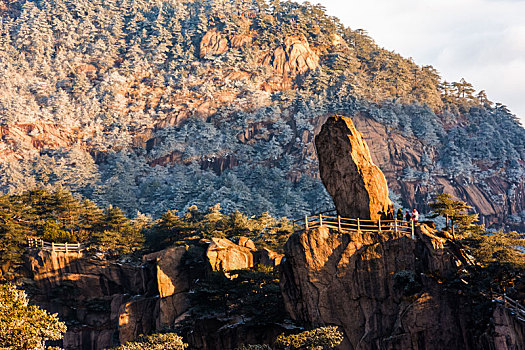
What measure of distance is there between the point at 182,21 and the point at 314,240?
115 meters

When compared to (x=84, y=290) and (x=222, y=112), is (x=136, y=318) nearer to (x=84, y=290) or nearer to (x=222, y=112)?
(x=84, y=290)

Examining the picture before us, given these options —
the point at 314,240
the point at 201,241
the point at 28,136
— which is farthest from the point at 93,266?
Result: the point at 28,136

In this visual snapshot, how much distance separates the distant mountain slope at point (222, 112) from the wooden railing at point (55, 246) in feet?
130

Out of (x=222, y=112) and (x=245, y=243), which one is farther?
(x=222, y=112)

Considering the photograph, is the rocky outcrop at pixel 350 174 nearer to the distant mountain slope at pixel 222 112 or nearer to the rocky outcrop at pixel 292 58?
the distant mountain slope at pixel 222 112

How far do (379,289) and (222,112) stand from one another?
8904 centimetres

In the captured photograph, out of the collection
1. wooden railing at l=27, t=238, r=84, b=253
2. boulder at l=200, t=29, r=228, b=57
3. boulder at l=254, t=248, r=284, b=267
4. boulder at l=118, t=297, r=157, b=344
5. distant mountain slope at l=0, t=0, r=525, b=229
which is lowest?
boulder at l=118, t=297, r=157, b=344

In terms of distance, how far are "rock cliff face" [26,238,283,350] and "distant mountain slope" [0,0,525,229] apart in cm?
4132

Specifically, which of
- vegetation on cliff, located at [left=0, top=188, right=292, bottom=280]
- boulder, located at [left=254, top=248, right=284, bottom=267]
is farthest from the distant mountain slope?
boulder, located at [left=254, top=248, right=284, bottom=267]

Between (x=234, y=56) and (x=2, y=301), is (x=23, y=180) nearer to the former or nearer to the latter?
(x=234, y=56)

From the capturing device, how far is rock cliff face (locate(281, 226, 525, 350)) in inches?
1334

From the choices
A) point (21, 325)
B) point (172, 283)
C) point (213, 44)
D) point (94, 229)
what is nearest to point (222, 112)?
point (213, 44)

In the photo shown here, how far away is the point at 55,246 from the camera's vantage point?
194 feet

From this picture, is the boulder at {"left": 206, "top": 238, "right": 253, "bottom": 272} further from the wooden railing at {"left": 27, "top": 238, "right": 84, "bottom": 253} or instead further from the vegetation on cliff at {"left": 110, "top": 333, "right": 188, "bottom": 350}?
the wooden railing at {"left": 27, "top": 238, "right": 84, "bottom": 253}
